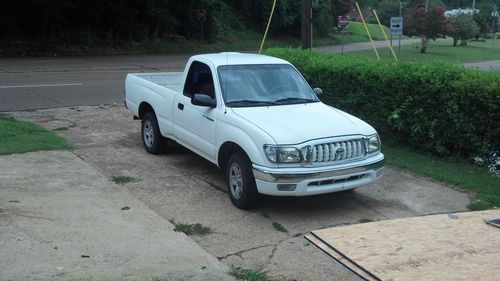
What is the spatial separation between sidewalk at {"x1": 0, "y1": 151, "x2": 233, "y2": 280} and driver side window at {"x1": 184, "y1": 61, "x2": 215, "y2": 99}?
5.65 ft

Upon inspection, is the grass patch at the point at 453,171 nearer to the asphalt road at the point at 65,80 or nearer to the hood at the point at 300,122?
the hood at the point at 300,122

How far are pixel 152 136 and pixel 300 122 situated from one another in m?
3.17

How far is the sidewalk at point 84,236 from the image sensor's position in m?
4.68

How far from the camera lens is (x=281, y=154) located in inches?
245

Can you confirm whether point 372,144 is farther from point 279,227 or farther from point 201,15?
point 201,15

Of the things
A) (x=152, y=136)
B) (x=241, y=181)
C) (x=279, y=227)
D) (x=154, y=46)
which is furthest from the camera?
(x=154, y=46)

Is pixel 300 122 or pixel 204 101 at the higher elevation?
pixel 204 101

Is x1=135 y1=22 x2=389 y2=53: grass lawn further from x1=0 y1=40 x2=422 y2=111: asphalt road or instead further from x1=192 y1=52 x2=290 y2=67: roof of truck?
x1=192 y1=52 x2=290 y2=67: roof of truck

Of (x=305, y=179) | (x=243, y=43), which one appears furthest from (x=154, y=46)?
(x=305, y=179)

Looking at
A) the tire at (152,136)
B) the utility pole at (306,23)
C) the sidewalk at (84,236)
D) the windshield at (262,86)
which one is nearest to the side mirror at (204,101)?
the windshield at (262,86)

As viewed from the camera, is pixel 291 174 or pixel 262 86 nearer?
pixel 291 174

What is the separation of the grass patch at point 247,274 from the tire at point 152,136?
4288 mm

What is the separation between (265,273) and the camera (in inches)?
193

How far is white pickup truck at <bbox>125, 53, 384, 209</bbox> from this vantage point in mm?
6246
